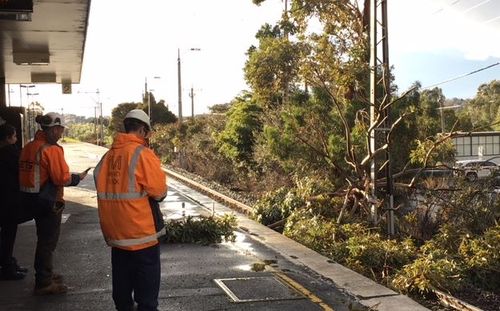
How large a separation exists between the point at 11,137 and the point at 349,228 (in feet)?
20.6

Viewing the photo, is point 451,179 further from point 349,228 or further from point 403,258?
point 403,258

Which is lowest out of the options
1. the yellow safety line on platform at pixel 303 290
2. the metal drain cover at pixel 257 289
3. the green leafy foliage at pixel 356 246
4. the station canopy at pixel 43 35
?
the green leafy foliage at pixel 356 246

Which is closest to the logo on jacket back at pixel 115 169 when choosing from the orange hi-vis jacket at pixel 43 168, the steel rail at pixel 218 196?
the orange hi-vis jacket at pixel 43 168

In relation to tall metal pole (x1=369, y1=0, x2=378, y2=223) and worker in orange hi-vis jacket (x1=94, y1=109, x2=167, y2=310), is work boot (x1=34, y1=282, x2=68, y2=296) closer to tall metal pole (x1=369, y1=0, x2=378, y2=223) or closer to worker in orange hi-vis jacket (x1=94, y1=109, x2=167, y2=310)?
worker in orange hi-vis jacket (x1=94, y1=109, x2=167, y2=310)

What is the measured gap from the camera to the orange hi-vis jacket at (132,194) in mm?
4418

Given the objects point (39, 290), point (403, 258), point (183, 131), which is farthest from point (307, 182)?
point (183, 131)

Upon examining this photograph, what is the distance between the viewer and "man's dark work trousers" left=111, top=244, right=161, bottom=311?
4492 mm

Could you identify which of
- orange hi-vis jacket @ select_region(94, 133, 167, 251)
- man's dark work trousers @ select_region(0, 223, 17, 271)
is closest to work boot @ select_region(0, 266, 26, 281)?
man's dark work trousers @ select_region(0, 223, 17, 271)

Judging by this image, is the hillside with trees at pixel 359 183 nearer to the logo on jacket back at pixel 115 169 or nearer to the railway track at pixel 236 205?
the railway track at pixel 236 205

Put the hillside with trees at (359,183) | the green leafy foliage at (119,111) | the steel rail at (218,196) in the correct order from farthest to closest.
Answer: the green leafy foliage at (119,111), the steel rail at (218,196), the hillside with trees at (359,183)

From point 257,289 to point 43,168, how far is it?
8.88 ft

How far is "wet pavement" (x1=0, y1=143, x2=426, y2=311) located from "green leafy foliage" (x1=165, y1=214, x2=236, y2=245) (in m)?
0.23

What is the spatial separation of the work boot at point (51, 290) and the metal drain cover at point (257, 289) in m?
1.77

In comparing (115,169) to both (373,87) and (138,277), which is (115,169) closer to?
(138,277)
